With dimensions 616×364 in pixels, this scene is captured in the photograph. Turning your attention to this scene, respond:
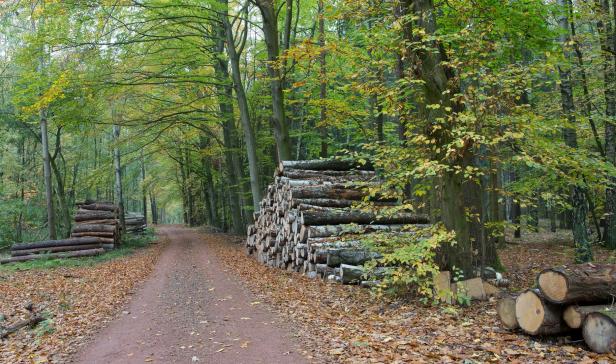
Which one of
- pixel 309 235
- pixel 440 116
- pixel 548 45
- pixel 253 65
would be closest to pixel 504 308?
pixel 440 116

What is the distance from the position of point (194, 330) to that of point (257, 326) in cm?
97

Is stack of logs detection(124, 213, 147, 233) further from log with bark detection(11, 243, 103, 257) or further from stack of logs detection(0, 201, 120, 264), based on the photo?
log with bark detection(11, 243, 103, 257)

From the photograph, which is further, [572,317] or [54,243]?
[54,243]

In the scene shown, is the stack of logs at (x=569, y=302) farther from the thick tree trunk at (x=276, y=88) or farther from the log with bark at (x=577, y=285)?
the thick tree trunk at (x=276, y=88)

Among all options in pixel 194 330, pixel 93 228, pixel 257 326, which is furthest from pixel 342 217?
pixel 93 228

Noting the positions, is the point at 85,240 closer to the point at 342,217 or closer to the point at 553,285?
the point at 342,217

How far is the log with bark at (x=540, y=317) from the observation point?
Answer: 5.27 meters

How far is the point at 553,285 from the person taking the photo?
5250 millimetres

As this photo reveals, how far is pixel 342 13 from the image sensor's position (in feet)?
28.6

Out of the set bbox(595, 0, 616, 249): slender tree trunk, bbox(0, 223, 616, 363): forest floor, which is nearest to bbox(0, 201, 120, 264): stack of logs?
bbox(0, 223, 616, 363): forest floor

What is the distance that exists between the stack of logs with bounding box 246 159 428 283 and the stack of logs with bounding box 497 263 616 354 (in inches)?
137

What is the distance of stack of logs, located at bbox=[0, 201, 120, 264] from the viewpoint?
718 inches

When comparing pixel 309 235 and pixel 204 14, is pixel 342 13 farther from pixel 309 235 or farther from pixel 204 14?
pixel 204 14

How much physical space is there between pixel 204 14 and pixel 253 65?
622 centimetres
